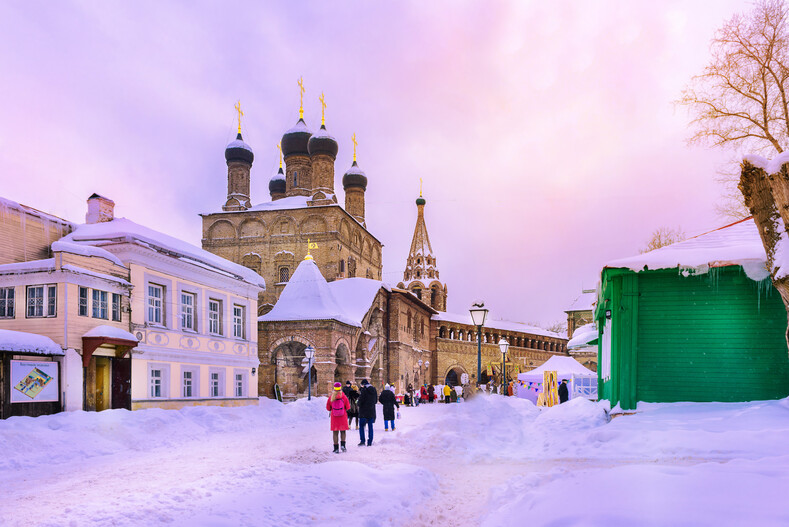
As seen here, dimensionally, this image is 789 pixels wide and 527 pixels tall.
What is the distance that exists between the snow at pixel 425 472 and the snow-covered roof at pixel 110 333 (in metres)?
2.09

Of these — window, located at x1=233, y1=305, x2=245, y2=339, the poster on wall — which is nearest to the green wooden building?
the poster on wall

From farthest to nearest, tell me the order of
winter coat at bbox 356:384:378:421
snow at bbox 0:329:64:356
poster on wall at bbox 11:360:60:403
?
poster on wall at bbox 11:360:60:403 < snow at bbox 0:329:64:356 < winter coat at bbox 356:384:378:421

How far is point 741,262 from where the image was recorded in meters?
10.3

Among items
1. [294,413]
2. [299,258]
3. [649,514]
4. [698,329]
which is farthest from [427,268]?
[649,514]

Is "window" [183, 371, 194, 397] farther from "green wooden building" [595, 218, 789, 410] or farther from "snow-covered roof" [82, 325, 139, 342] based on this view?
"green wooden building" [595, 218, 789, 410]

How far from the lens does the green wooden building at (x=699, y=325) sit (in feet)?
35.0

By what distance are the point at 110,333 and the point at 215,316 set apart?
6643 mm

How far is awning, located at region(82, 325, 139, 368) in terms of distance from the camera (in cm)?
1507

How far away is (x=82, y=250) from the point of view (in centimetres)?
1521

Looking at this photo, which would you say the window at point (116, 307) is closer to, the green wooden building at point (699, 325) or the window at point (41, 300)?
the window at point (41, 300)

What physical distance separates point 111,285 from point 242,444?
19.8 feet

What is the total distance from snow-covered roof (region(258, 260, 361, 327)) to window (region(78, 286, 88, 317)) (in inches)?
640

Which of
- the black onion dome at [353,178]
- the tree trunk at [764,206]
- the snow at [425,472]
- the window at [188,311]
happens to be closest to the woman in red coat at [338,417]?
the snow at [425,472]

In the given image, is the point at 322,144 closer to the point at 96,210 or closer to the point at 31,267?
the point at 96,210
